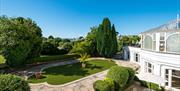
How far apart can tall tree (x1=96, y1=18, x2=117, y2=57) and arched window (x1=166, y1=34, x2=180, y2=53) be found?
22.3 metres

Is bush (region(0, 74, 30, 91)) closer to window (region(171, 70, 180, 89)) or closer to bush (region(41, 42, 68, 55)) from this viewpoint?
window (region(171, 70, 180, 89))

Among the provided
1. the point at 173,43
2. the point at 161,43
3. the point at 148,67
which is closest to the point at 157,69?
the point at 148,67

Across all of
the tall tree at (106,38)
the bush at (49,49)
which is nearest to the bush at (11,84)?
the tall tree at (106,38)

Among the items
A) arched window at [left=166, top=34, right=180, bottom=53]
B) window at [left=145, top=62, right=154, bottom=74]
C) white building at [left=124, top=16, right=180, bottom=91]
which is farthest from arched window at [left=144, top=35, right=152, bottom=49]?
arched window at [left=166, top=34, right=180, bottom=53]

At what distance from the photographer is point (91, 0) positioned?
3344 cm

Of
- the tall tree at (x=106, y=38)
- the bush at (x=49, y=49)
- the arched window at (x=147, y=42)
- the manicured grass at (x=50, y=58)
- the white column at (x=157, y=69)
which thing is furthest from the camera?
the bush at (x=49, y=49)

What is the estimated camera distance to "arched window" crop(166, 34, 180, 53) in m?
16.5

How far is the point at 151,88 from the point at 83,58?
578 inches

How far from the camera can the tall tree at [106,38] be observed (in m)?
39.3

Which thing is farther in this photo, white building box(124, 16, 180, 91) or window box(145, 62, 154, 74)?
window box(145, 62, 154, 74)

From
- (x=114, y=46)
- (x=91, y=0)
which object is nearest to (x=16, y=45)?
(x=91, y=0)

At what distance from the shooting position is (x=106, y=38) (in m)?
39.4

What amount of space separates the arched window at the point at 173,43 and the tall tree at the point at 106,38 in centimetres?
2234

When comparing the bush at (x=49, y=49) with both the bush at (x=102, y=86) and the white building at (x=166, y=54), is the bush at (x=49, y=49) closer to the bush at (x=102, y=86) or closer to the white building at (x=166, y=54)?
the white building at (x=166, y=54)
